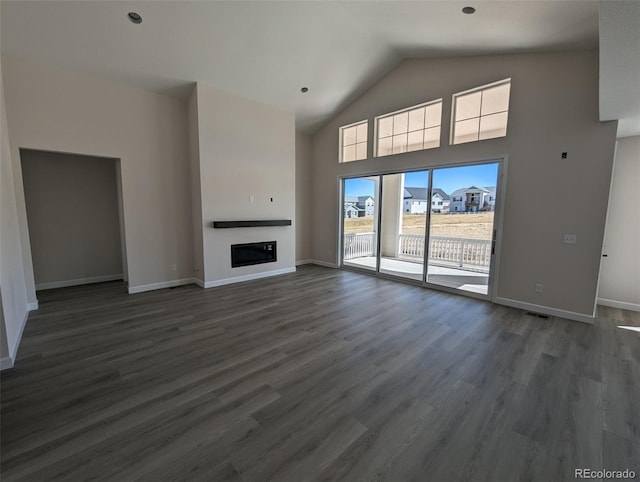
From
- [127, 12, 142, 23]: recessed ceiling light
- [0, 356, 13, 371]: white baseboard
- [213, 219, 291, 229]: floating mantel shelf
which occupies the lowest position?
[0, 356, 13, 371]: white baseboard

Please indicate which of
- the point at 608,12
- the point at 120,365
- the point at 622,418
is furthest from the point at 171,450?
the point at 608,12

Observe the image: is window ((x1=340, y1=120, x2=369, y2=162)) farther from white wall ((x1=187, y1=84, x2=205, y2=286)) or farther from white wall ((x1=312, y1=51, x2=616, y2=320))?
white wall ((x1=187, y1=84, x2=205, y2=286))

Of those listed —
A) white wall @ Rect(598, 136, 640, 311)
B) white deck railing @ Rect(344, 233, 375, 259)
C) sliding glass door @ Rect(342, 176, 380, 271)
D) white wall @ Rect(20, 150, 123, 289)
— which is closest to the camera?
white wall @ Rect(598, 136, 640, 311)

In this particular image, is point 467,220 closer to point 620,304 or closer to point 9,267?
point 620,304

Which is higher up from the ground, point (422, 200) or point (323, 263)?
point (422, 200)

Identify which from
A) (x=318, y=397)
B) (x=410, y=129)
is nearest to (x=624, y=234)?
(x=410, y=129)

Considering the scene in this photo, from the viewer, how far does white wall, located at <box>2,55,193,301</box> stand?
3650 mm

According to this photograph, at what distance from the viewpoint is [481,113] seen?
14.1 ft

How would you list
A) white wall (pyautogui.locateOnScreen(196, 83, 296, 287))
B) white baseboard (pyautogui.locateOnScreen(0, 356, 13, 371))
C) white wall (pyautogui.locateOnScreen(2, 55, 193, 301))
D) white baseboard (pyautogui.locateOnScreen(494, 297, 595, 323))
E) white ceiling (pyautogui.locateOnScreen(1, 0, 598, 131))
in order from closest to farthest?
white baseboard (pyautogui.locateOnScreen(0, 356, 13, 371)) → white ceiling (pyautogui.locateOnScreen(1, 0, 598, 131)) → white baseboard (pyautogui.locateOnScreen(494, 297, 595, 323)) → white wall (pyautogui.locateOnScreen(2, 55, 193, 301)) → white wall (pyautogui.locateOnScreen(196, 83, 296, 287))

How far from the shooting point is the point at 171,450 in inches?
62.4

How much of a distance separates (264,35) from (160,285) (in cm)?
448

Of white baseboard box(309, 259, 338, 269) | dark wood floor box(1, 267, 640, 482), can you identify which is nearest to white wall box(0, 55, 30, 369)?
dark wood floor box(1, 267, 640, 482)

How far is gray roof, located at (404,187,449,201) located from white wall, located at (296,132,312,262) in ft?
8.51

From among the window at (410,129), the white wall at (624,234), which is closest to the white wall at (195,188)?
the window at (410,129)
